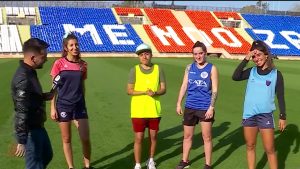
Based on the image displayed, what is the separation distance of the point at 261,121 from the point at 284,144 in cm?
250

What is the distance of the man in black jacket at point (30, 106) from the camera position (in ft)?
12.3

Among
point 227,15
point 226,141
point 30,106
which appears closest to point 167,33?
point 227,15

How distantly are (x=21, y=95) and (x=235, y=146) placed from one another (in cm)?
467

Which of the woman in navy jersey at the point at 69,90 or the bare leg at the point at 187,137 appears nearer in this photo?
the woman in navy jersey at the point at 69,90

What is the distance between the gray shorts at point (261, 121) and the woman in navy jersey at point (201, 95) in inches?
25.2

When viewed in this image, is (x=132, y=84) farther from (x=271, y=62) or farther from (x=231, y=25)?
(x=231, y=25)

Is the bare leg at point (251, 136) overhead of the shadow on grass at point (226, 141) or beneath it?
overhead

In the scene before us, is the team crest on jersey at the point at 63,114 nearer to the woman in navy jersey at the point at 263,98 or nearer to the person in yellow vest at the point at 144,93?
the person in yellow vest at the point at 144,93

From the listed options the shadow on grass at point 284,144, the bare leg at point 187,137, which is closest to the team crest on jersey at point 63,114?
the bare leg at point 187,137

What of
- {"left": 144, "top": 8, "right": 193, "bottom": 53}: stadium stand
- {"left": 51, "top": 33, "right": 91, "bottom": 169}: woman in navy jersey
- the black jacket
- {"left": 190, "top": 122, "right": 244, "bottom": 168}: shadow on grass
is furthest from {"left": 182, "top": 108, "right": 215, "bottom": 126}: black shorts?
{"left": 144, "top": 8, "right": 193, "bottom": 53}: stadium stand

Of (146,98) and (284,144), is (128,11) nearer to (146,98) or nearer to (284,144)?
(284,144)

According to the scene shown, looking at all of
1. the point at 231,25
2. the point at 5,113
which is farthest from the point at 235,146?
the point at 231,25

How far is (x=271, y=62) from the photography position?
4.96 meters

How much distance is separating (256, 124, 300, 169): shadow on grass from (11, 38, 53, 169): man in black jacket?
143 inches
